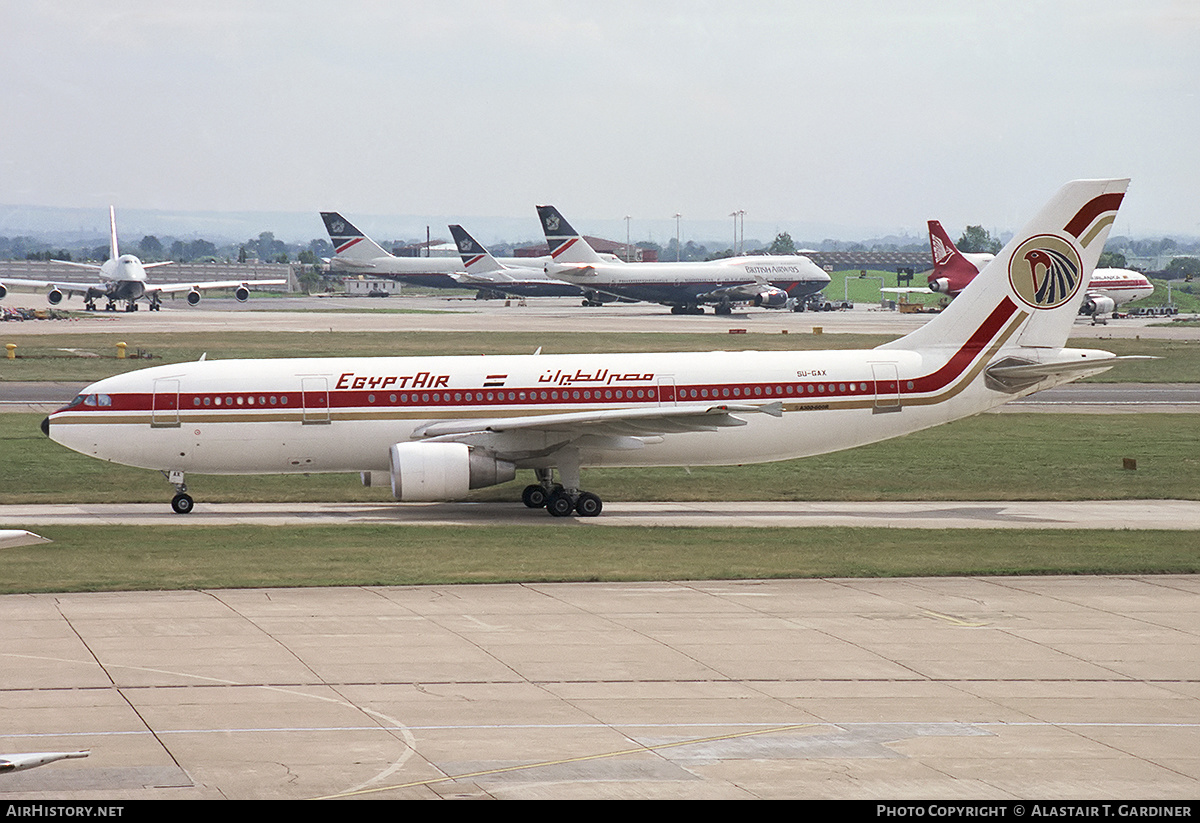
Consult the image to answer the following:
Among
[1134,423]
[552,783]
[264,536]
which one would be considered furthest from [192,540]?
[1134,423]

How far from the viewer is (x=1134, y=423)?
52062mm

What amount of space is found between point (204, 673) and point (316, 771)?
4914 millimetres

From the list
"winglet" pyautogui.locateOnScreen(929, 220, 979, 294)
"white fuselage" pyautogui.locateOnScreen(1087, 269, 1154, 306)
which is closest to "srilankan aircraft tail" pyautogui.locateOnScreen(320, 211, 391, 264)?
"winglet" pyautogui.locateOnScreen(929, 220, 979, 294)

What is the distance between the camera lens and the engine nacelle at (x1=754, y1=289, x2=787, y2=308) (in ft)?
436

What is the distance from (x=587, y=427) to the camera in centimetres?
3438

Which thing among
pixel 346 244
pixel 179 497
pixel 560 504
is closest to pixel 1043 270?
pixel 560 504

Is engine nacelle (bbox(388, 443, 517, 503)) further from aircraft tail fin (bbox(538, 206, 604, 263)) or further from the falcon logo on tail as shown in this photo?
aircraft tail fin (bbox(538, 206, 604, 263))

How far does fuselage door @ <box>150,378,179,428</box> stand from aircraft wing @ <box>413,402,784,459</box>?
5804mm

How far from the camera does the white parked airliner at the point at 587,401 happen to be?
3447cm

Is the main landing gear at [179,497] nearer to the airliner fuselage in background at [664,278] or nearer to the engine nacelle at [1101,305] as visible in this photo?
the engine nacelle at [1101,305]

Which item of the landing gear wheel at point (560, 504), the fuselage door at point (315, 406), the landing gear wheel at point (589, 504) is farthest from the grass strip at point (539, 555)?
the fuselage door at point (315, 406)

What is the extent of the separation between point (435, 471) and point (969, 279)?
95.6 m

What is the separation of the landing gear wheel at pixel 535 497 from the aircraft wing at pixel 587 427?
1.83 metres

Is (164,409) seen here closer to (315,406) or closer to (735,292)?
(315,406)
